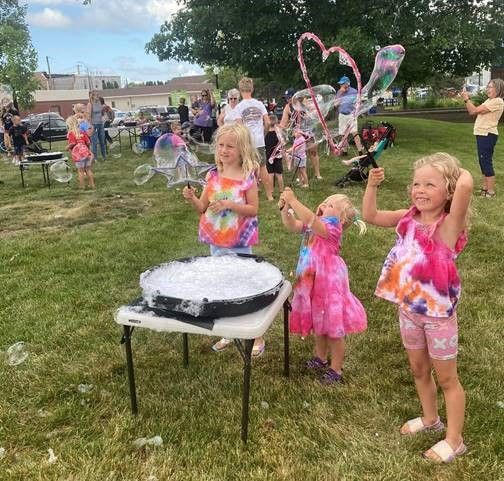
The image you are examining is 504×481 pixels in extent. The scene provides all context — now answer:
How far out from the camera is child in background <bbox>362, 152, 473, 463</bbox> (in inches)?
96.3

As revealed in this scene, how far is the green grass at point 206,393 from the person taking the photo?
2.67 metres

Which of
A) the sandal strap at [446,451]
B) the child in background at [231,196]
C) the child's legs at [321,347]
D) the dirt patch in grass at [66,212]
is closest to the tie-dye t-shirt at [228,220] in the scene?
the child in background at [231,196]

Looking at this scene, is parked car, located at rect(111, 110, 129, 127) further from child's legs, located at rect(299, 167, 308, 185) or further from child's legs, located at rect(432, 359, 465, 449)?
child's legs, located at rect(432, 359, 465, 449)

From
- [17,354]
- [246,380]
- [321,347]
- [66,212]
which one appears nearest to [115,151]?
[66,212]

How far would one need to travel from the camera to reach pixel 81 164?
10.8 m

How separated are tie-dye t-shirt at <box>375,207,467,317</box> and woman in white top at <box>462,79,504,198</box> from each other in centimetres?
583

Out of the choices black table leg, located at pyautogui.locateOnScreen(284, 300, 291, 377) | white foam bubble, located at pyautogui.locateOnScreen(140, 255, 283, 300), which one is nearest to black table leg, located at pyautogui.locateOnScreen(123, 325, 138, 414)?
white foam bubble, located at pyautogui.locateOnScreen(140, 255, 283, 300)

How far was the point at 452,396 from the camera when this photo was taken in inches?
103

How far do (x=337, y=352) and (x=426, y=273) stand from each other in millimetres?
1088

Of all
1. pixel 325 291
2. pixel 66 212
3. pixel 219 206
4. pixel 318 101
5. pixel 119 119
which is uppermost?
pixel 318 101

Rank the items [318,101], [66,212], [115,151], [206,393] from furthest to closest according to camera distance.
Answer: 1. [115,151]
2. [66,212]
3. [318,101]
4. [206,393]

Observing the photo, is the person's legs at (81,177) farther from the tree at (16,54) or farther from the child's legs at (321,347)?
the tree at (16,54)

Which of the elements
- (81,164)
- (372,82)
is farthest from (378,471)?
(81,164)

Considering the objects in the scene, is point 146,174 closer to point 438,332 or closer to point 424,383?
point 424,383
